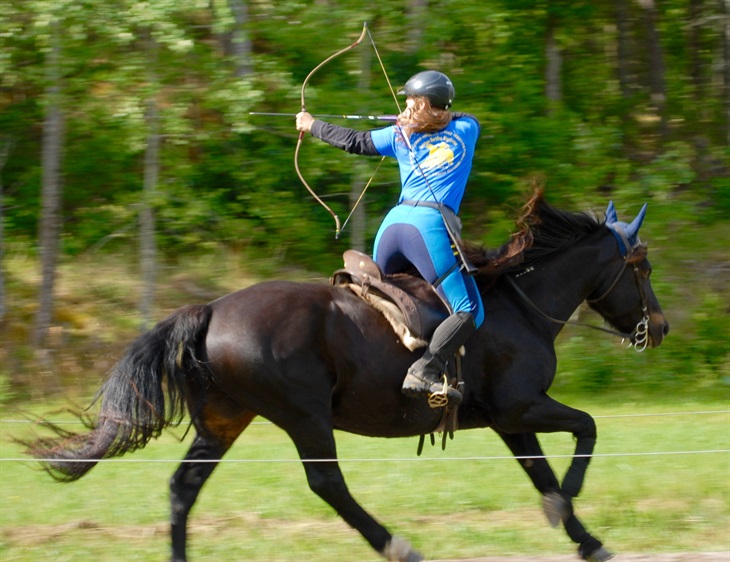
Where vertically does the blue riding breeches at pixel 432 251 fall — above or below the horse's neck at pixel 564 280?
above

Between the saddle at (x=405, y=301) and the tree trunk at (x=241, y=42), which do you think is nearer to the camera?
the saddle at (x=405, y=301)

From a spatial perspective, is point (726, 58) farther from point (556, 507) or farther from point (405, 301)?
point (405, 301)

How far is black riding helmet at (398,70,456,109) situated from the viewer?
18.3ft

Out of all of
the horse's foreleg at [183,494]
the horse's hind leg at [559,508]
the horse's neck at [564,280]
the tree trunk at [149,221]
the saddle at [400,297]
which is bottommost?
the tree trunk at [149,221]

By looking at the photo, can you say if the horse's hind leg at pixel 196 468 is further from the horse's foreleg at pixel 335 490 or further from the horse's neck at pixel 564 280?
the horse's neck at pixel 564 280

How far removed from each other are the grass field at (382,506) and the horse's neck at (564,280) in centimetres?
76

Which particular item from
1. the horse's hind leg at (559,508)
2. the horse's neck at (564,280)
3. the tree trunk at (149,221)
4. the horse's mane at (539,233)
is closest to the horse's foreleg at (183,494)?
the horse's hind leg at (559,508)

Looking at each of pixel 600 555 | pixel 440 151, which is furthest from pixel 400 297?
pixel 600 555

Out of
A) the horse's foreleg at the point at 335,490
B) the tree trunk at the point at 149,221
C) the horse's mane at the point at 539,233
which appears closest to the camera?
the horse's foreleg at the point at 335,490

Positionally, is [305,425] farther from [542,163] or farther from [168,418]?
[542,163]

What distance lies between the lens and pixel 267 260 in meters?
13.2

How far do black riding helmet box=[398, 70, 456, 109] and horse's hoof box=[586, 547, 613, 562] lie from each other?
8.69 feet

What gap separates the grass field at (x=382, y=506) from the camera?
630cm

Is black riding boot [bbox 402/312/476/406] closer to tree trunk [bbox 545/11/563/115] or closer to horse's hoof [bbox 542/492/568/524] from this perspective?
horse's hoof [bbox 542/492/568/524]
